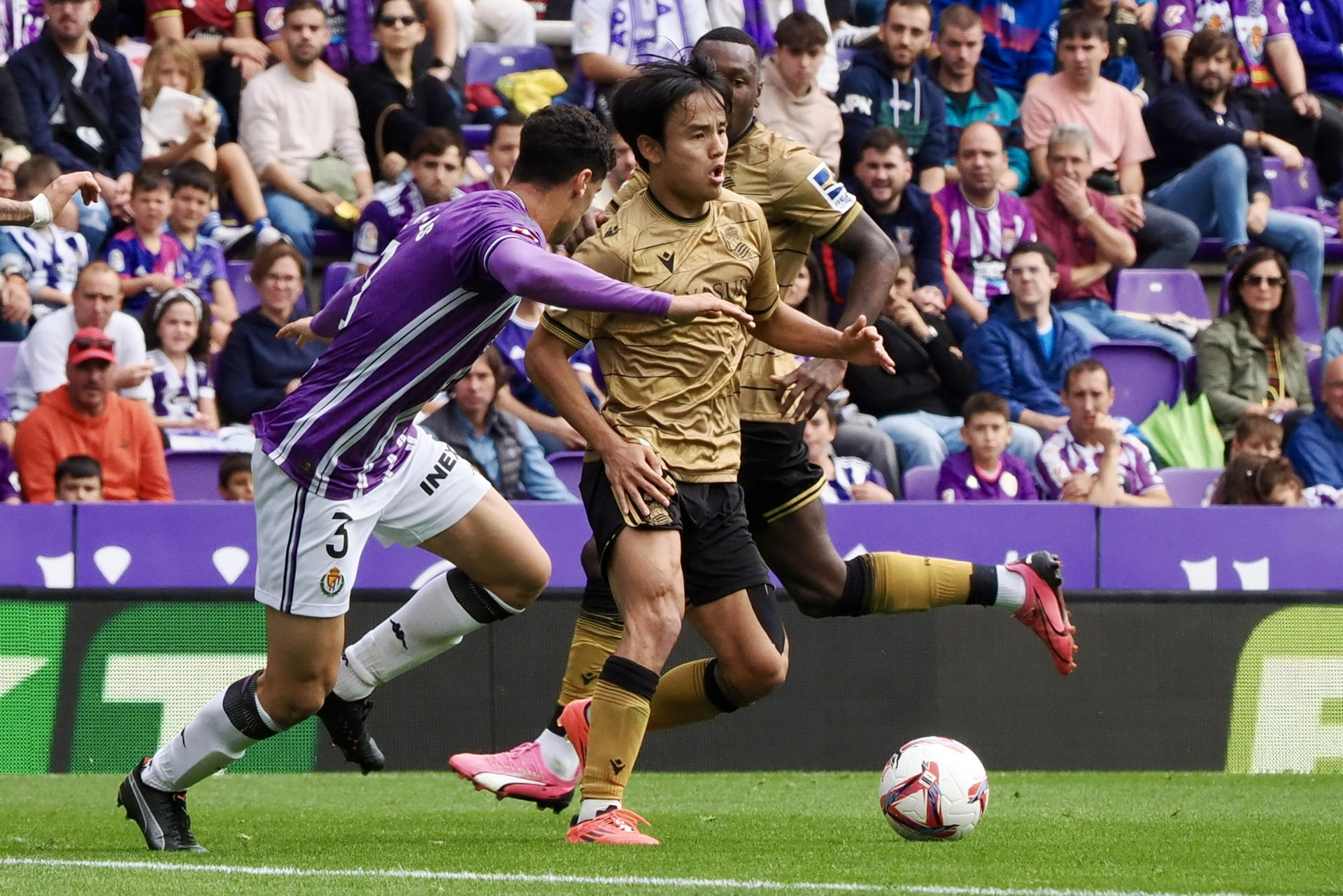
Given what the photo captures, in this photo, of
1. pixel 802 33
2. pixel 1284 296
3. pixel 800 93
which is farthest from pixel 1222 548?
pixel 802 33

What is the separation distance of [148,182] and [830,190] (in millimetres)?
5533

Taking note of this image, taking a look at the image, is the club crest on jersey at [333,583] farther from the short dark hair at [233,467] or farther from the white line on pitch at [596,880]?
the short dark hair at [233,467]

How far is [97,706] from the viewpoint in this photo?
326 inches

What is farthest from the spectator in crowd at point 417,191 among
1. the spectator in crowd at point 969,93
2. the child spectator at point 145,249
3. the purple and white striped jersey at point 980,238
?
the spectator in crowd at point 969,93

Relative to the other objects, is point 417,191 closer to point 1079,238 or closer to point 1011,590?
point 1079,238

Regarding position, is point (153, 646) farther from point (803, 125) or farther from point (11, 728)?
point (803, 125)

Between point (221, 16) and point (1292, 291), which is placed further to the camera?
point (221, 16)

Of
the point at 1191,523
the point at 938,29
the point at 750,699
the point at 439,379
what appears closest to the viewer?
the point at 439,379

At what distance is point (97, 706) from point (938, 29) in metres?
7.53

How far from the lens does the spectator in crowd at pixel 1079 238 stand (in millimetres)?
11883

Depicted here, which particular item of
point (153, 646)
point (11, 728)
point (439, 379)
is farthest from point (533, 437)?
point (439, 379)

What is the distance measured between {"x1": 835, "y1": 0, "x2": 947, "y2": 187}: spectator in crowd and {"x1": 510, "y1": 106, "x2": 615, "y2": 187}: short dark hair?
695 cm

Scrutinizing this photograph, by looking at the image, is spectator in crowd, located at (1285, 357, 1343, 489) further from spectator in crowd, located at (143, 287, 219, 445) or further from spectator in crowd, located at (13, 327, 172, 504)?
spectator in crowd, located at (13, 327, 172, 504)

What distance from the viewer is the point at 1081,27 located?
41.1ft
